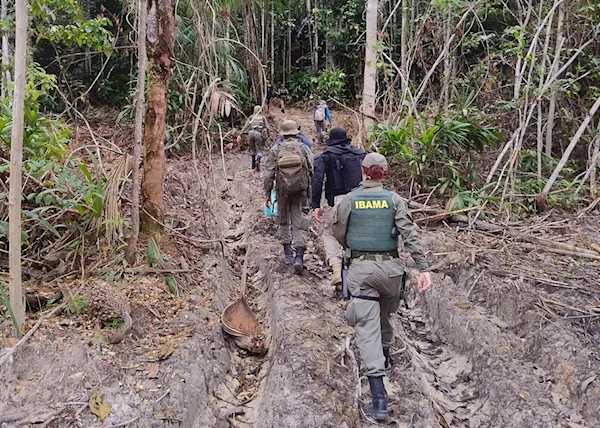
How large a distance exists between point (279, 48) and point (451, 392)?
23011mm

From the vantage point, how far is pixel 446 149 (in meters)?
8.66

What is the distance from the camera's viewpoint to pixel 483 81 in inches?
384

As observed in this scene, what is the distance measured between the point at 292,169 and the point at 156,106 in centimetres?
170

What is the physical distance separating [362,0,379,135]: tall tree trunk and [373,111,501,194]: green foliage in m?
1.48

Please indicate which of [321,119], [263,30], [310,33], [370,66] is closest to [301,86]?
[310,33]

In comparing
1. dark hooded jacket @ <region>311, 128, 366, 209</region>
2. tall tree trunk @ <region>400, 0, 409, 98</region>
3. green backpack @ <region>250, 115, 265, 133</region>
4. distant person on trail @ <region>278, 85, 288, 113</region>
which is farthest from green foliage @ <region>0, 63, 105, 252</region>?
distant person on trail @ <region>278, 85, 288, 113</region>

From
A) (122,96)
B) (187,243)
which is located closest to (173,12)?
(187,243)

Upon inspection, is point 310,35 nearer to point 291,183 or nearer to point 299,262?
point 291,183

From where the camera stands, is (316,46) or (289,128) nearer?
(289,128)

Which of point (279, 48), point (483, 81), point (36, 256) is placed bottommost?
point (36, 256)

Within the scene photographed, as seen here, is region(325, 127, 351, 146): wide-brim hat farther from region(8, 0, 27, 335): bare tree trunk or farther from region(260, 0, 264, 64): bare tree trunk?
region(260, 0, 264, 64): bare tree trunk

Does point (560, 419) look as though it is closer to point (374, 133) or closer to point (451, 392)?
point (451, 392)

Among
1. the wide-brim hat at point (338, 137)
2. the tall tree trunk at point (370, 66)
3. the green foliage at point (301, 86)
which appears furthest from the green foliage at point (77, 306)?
the green foliage at point (301, 86)

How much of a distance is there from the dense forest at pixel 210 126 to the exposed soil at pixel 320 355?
0.44 m
